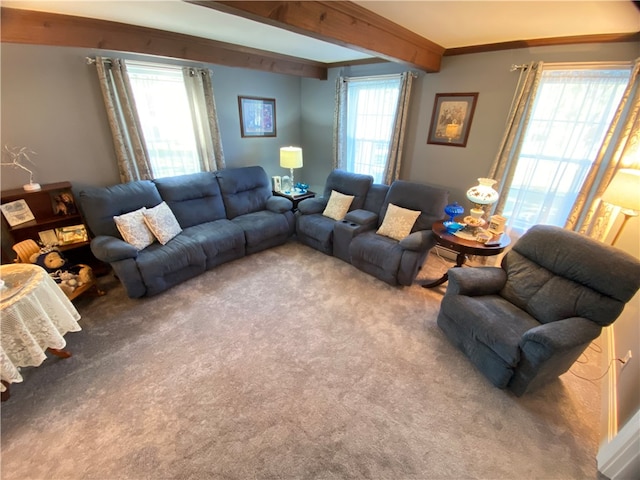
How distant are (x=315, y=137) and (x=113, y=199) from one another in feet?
10.4

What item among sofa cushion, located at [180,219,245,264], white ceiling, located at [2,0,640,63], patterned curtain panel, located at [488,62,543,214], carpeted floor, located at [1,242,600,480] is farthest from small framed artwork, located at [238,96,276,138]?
patterned curtain panel, located at [488,62,543,214]

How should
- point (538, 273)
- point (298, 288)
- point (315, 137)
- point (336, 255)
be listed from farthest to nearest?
point (315, 137)
point (336, 255)
point (298, 288)
point (538, 273)

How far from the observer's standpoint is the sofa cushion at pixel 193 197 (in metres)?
3.22

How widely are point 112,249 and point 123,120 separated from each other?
1.54 metres

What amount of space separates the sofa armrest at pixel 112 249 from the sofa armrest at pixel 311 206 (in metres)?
2.07

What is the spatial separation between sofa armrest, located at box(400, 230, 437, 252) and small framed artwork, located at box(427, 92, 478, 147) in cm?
128

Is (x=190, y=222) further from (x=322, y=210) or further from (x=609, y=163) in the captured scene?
(x=609, y=163)

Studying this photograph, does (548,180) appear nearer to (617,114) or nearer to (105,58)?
(617,114)

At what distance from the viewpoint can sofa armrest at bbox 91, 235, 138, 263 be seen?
246cm

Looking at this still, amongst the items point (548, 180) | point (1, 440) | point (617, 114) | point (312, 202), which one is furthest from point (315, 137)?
point (1, 440)

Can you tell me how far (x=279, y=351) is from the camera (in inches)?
84.7

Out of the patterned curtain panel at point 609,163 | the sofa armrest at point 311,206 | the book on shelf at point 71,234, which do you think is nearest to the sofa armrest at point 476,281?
the patterned curtain panel at point 609,163

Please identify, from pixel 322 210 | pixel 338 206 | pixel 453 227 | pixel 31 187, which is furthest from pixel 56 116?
pixel 453 227

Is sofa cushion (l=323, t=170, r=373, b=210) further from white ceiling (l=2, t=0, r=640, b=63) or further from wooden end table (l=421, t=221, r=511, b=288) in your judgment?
white ceiling (l=2, t=0, r=640, b=63)
